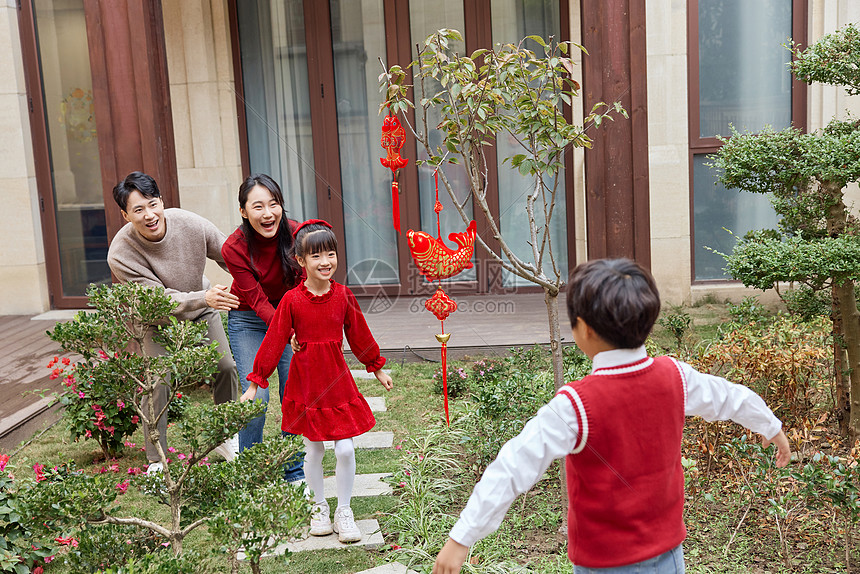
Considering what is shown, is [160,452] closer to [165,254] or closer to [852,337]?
[165,254]

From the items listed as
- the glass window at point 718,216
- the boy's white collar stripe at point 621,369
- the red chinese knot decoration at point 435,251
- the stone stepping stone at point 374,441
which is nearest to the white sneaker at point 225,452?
the stone stepping stone at point 374,441

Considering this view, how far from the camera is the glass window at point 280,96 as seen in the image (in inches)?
328

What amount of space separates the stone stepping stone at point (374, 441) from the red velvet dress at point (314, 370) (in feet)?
3.87

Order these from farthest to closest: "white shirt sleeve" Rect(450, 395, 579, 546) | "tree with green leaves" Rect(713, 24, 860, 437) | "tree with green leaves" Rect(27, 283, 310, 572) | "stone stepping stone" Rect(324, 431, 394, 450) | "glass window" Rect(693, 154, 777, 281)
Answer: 1. "glass window" Rect(693, 154, 777, 281)
2. "stone stepping stone" Rect(324, 431, 394, 450)
3. "tree with green leaves" Rect(713, 24, 860, 437)
4. "tree with green leaves" Rect(27, 283, 310, 572)
5. "white shirt sleeve" Rect(450, 395, 579, 546)

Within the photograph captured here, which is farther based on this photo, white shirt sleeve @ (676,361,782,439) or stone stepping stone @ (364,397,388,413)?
stone stepping stone @ (364,397,388,413)

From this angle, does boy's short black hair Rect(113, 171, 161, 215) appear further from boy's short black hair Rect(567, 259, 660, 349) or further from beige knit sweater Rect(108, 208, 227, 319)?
boy's short black hair Rect(567, 259, 660, 349)

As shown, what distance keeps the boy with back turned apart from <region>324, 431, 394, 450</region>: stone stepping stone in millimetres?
2778

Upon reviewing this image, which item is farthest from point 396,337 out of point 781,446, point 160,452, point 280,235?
point 781,446

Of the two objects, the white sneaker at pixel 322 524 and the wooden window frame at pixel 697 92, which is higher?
the wooden window frame at pixel 697 92

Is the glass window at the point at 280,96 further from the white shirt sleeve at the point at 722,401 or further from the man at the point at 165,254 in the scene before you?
the white shirt sleeve at the point at 722,401

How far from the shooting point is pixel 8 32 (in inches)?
302

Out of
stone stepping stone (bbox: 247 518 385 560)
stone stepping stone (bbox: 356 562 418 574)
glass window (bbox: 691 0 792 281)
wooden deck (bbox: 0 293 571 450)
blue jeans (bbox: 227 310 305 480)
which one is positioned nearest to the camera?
stone stepping stone (bbox: 356 562 418 574)

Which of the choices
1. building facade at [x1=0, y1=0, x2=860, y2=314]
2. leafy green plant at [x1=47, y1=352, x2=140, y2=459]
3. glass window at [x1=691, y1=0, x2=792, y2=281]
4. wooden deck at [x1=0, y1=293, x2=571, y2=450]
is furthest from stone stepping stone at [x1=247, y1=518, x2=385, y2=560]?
glass window at [x1=691, y1=0, x2=792, y2=281]

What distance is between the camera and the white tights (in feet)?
11.9
